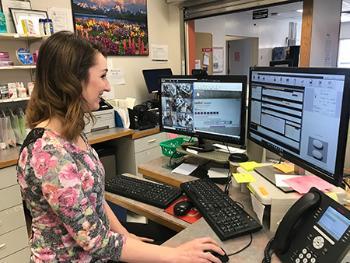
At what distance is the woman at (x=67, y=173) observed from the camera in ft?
2.76

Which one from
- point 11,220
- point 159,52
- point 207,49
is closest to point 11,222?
point 11,220

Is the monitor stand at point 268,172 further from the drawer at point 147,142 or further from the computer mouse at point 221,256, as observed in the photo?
the drawer at point 147,142

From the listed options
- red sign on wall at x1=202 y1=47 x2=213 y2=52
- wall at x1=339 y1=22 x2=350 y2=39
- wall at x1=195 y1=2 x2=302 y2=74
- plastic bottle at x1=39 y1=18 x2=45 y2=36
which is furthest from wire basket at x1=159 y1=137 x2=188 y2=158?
wall at x1=339 y1=22 x2=350 y2=39

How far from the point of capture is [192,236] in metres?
1.01

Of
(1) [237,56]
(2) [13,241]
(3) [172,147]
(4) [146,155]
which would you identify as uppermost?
(1) [237,56]

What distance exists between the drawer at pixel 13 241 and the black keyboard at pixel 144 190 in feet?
3.21

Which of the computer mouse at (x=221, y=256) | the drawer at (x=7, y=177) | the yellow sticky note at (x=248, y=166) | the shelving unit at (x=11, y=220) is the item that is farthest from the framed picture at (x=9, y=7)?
the computer mouse at (x=221, y=256)

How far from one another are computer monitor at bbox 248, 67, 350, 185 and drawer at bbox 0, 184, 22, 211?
5.45ft

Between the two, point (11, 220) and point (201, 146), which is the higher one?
point (201, 146)

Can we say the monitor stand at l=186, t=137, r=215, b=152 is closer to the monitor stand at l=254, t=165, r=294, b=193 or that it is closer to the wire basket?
the wire basket

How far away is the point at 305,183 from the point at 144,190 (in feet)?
2.32

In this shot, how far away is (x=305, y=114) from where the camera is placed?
3.30 feet

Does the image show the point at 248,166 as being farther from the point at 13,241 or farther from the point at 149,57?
the point at 149,57

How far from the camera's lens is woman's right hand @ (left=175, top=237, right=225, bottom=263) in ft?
2.83
